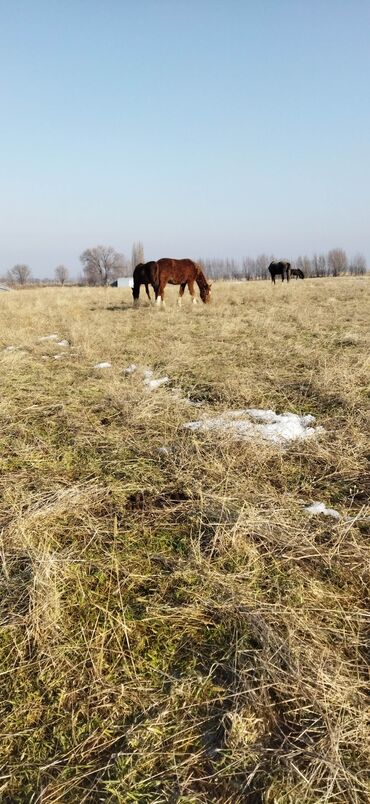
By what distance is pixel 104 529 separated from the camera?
99.7 inches

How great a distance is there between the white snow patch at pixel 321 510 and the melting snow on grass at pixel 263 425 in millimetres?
933

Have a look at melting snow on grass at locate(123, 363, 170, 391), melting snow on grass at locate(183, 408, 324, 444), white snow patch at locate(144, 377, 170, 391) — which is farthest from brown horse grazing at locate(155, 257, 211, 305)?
melting snow on grass at locate(183, 408, 324, 444)

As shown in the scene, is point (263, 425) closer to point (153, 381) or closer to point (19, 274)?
point (153, 381)

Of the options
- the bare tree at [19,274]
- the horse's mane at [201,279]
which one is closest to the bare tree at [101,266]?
the bare tree at [19,274]

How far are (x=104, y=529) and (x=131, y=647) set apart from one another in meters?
0.82

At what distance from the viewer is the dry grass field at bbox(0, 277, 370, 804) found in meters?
1.37

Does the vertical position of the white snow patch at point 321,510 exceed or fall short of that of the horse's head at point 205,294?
it falls short

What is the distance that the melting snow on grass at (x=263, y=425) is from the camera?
3.70 meters

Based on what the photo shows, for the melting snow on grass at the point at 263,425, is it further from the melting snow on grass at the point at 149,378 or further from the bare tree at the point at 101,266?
the bare tree at the point at 101,266

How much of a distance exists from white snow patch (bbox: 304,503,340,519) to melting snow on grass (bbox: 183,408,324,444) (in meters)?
0.93

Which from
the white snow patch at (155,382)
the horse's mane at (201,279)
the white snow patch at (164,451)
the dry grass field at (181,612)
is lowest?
the dry grass field at (181,612)

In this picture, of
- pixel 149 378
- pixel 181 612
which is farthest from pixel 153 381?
pixel 181 612

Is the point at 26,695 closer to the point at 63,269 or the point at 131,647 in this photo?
the point at 131,647

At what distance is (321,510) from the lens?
2.67 metres
